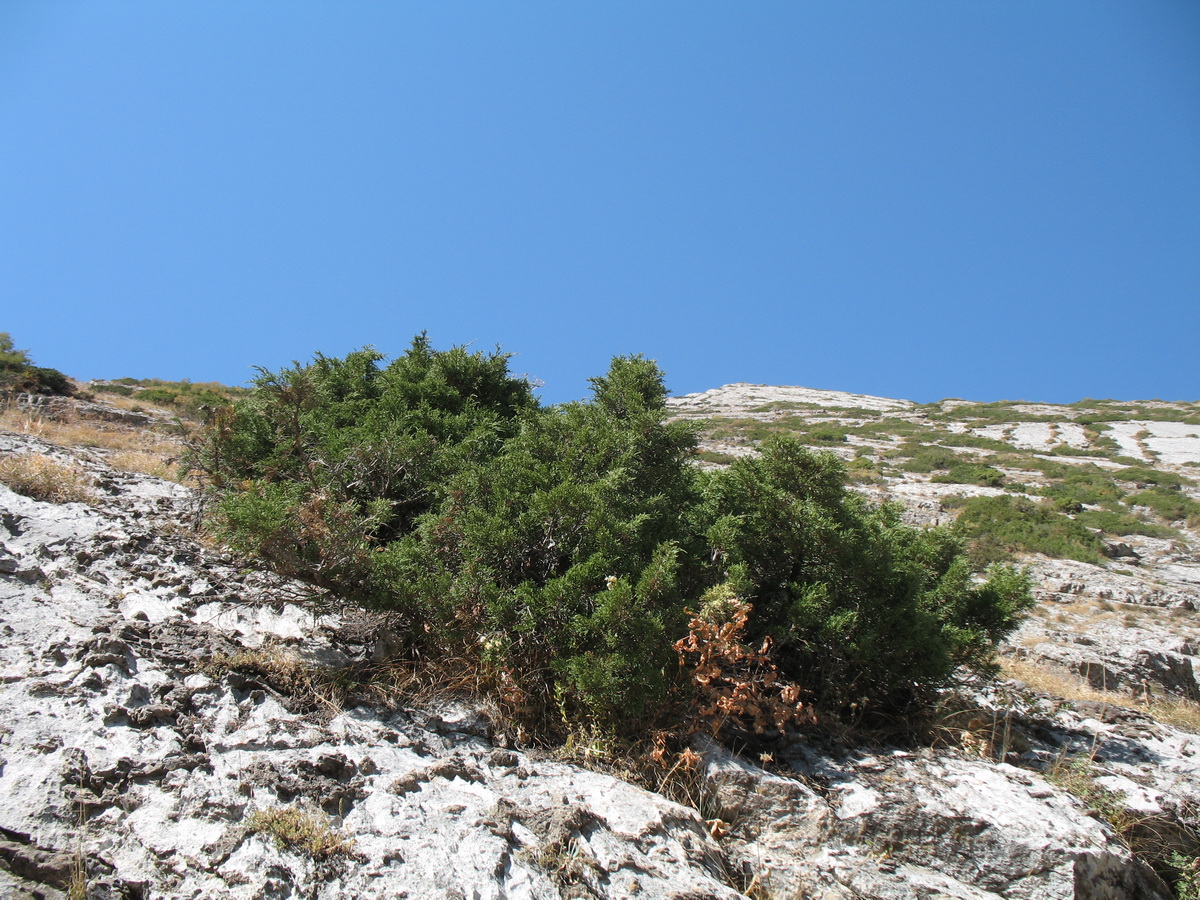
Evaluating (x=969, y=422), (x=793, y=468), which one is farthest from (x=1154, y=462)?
(x=793, y=468)

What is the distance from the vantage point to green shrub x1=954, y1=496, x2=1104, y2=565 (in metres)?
14.9

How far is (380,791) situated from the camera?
324cm

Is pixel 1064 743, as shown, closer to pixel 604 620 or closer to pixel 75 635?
pixel 604 620

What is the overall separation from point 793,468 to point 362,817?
3.56 metres

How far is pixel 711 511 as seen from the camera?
5.14 m

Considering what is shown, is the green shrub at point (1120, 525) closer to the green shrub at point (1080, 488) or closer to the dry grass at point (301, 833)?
the green shrub at point (1080, 488)

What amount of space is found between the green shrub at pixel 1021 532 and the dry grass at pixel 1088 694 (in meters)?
5.86

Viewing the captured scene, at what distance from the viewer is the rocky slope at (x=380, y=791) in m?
2.75

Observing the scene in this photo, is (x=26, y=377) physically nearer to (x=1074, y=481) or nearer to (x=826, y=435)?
(x=826, y=435)

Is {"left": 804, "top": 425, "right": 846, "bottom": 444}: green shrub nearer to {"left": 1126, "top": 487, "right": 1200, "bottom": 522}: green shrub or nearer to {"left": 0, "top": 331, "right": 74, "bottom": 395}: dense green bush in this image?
{"left": 1126, "top": 487, "right": 1200, "bottom": 522}: green shrub

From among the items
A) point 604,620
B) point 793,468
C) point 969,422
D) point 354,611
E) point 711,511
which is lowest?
point 354,611

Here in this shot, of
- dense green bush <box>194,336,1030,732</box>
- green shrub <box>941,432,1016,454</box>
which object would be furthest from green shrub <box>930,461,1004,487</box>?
dense green bush <box>194,336,1030,732</box>

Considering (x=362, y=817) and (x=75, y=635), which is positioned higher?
(x=75, y=635)

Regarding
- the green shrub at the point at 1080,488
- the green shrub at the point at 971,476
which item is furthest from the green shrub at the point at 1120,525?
the green shrub at the point at 971,476
